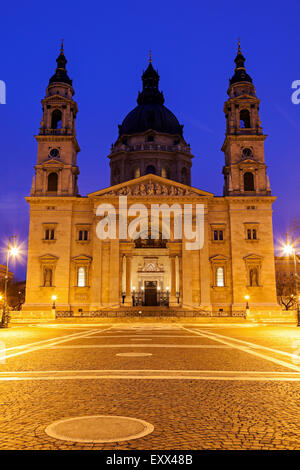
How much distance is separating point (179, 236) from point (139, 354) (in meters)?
43.4

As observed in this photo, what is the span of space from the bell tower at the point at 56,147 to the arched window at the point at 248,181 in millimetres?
24136

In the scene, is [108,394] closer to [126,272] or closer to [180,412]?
[180,412]

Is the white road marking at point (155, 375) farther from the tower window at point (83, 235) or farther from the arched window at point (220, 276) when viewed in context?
the tower window at point (83, 235)

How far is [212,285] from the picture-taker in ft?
187

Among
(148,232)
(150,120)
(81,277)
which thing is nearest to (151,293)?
(148,232)

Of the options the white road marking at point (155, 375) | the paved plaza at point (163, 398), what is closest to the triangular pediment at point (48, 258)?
the paved plaza at point (163, 398)

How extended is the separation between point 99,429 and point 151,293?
59.6 metres

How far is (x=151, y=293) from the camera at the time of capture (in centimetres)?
6469

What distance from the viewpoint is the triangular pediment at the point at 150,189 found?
191 feet

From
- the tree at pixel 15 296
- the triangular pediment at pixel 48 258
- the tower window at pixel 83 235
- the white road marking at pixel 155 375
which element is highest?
the tower window at pixel 83 235

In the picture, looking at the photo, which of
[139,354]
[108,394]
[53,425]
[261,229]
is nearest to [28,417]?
[53,425]

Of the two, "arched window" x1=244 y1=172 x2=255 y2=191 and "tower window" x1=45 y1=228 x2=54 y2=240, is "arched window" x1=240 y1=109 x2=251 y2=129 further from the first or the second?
"tower window" x1=45 y1=228 x2=54 y2=240

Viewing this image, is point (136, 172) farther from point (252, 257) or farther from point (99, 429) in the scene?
point (99, 429)

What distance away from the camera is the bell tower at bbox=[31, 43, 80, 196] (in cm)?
5956
